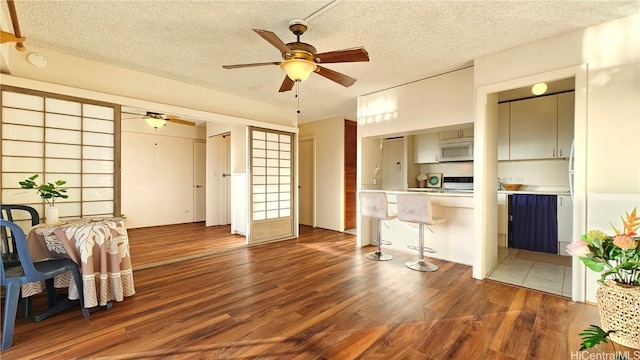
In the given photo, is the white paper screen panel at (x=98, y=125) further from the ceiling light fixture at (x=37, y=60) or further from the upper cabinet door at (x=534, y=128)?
the upper cabinet door at (x=534, y=128)

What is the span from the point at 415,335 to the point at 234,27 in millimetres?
3064

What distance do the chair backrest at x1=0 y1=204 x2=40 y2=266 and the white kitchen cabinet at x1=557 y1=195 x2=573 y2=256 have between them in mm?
6096

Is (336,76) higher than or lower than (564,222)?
higher

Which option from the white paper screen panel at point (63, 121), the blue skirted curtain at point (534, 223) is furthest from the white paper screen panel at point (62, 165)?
the blue skirted curtain at point (534, 223)

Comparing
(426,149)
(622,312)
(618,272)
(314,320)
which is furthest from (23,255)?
(426,149)

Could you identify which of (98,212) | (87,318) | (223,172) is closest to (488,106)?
(87,318)

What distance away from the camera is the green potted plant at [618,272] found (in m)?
1.48

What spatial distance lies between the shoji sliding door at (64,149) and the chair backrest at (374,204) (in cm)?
329

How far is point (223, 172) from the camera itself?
22.0 feet

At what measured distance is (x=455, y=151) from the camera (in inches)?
196

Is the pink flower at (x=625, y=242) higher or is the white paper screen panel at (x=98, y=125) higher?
the white paper screen panel at (x=98, y=125)

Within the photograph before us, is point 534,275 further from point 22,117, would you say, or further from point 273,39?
point 22,117

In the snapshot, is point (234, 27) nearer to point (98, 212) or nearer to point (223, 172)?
point (98, 212)

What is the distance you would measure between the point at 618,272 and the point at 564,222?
112 inches
